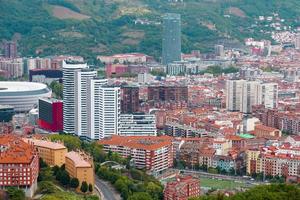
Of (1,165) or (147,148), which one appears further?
(147,148)

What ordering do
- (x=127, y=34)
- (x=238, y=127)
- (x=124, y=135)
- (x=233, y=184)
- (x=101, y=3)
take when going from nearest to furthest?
(x=233, y=184) < (x=124, y=135) < (x=238, y=127) < (x=127, y=34) < (x=101, y=3)

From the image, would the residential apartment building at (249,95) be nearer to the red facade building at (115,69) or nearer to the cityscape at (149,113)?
the cityscape at (149,113)

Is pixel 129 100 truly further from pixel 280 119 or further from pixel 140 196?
pixel 140 196

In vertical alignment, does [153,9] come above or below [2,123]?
above

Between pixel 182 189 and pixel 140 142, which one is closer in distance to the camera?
pixel 182 189

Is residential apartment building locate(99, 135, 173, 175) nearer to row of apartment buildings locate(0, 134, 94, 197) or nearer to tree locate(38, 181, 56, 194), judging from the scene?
row of apartment buildings locate(0, 134, 94, 197)

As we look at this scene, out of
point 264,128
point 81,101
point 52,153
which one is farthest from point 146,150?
point 264,128

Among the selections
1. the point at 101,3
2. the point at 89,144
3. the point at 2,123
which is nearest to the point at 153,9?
the point at 101,3

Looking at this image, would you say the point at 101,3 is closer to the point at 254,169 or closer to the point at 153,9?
the point at 153,9
